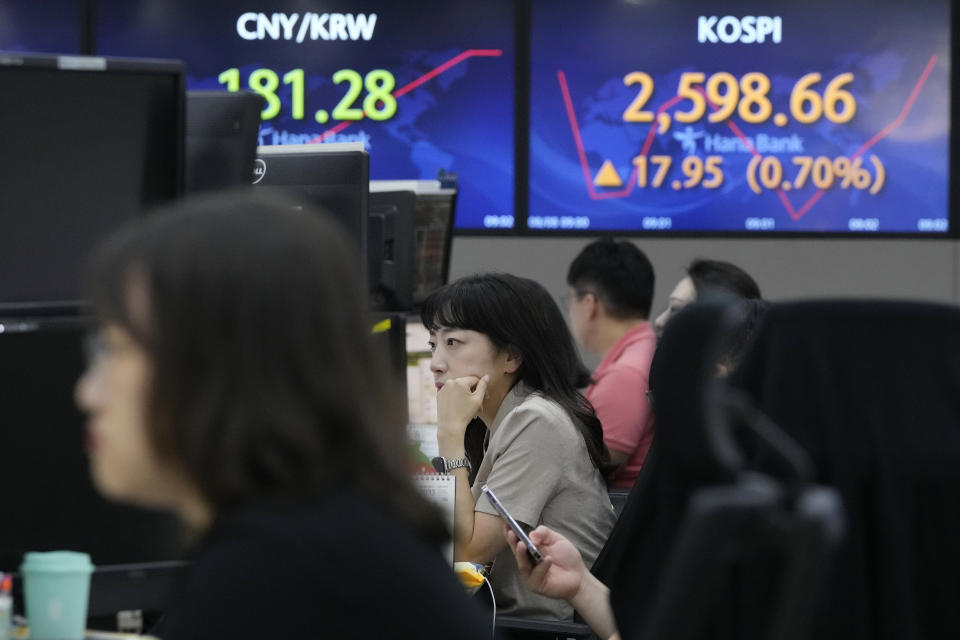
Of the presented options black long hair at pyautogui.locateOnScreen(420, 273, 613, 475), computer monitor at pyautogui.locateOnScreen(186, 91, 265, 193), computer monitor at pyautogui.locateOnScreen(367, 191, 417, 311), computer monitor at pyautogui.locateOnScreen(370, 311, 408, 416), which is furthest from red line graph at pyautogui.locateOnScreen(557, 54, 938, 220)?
computer monitor at pyautogui.locateOnScreen(186, 91, 265, 193)

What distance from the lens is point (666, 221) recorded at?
182 inches

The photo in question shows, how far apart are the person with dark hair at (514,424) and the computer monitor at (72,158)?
1.05 m

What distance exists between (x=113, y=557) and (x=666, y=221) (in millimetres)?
3106

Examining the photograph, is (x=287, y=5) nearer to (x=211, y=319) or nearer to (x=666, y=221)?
(x=666, y=221)

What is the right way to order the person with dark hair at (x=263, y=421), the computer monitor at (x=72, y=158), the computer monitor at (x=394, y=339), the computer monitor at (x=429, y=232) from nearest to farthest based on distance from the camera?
the person with dark hair at (x=263, y=421) < the computer monitor at (x=72, y=158) < the computer monitor at (x=394, y=339) < the computer monitor at (x=429, y=232)

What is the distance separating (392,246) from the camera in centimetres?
323

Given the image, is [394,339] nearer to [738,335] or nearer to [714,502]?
[738,335]

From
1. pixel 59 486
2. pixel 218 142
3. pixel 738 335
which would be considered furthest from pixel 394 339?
pixel 59 486

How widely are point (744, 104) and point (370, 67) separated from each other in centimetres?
126

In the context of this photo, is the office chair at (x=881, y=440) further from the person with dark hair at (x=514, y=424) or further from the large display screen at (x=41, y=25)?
the large display screen at (x=41, y=25)

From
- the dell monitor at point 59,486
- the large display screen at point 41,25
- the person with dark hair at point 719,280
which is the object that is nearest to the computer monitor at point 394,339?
the dell monitor at point 59,486

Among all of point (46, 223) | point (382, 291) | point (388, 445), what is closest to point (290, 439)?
point (388, 445)

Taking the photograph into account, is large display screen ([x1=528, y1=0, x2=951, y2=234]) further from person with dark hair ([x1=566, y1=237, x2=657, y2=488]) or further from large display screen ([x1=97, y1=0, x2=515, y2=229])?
person with dark hair ([x1=566, y1=237, x2=657, y2=488])

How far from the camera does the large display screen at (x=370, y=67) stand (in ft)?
15.0
